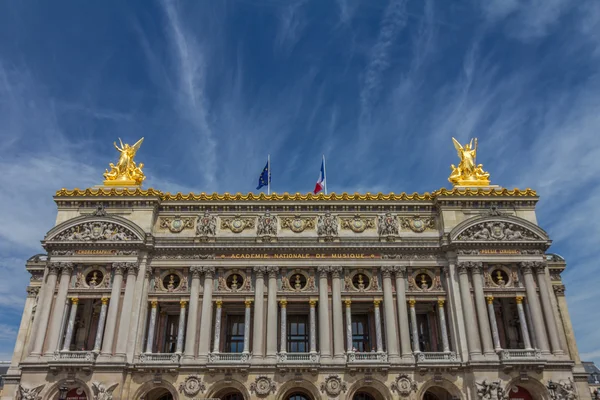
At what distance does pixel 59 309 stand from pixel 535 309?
115 feet

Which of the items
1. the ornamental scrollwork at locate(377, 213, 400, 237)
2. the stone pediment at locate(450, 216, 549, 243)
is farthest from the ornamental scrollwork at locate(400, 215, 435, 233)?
the stone pediment at locate(450, 216, 549, 243)

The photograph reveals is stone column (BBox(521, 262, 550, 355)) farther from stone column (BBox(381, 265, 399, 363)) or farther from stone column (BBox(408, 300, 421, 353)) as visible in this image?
stone column (BBox(381, 265, 399, 363))

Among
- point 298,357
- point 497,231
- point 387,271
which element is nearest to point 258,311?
point 298,357

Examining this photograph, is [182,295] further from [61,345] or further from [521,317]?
[521,317]

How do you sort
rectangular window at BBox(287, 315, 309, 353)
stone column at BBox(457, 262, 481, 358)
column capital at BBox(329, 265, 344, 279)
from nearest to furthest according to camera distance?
stone column at BBox(457, 262, 481, 358)
column capital at BBox(329, 265, 344, 279)
rectangular window at BBox(287, 315, 309, 353)

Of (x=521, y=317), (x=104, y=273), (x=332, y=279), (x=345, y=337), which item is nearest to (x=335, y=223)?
(x=332, y=279)

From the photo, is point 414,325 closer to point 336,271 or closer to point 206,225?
point 336,271

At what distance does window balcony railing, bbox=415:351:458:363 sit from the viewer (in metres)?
37.7

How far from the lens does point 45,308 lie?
3903 cm

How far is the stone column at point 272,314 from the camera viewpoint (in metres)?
38.5

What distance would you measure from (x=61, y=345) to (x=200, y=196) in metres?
15.1

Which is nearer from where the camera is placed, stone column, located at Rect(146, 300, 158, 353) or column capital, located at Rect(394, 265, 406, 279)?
stone column, located at Rect(146, 300, 158, 353)

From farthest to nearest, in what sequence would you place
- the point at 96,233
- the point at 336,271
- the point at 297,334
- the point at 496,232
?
1. the point at 297,334
2. the point at 496,232
3. the point at 96,233
4. the point at 336,271

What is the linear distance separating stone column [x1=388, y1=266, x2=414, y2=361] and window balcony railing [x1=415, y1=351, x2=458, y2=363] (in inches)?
26.1
